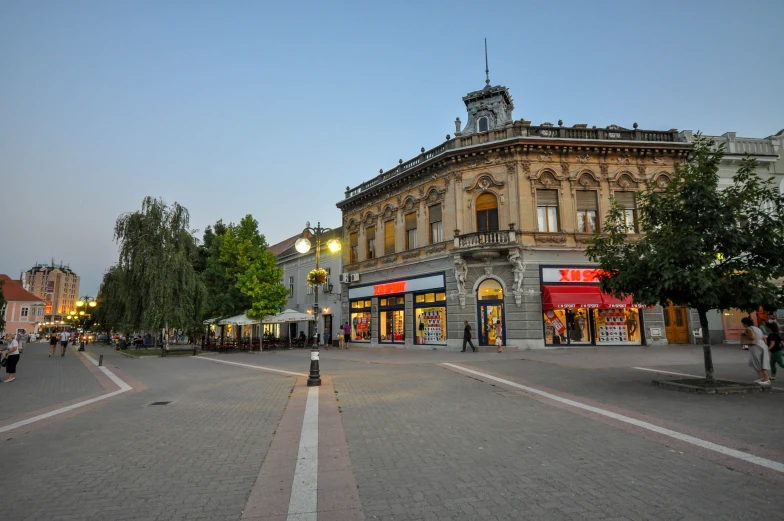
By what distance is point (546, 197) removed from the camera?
24391 millimetres

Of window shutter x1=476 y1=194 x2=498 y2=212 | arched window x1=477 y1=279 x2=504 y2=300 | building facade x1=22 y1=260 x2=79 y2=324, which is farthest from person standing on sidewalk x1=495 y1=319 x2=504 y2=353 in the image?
building facade x1=22 y1=260 x2=79 y2=324

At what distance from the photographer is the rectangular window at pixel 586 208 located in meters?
24.4

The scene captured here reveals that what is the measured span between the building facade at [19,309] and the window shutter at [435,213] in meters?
90.7

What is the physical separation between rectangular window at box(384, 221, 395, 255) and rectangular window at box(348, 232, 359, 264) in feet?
11.8

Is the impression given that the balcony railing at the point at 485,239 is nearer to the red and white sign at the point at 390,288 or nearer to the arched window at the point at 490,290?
the arched window at the point at 490,290

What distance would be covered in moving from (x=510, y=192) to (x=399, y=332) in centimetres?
1174

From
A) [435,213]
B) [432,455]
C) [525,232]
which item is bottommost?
[432,455]

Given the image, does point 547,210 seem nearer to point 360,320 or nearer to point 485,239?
point 485,239

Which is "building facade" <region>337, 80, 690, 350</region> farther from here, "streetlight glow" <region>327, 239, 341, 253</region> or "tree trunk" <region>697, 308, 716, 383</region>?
"tree trunk" <region>697, 308, 716, 383</region>

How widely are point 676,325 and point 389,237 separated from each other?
18650 millimetres

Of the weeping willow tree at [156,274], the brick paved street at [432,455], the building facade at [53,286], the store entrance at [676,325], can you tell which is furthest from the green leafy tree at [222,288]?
the building facade at [53,286]

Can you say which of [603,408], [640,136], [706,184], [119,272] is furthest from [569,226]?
[119,272]

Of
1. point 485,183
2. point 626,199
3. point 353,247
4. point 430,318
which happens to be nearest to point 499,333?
point 430,318

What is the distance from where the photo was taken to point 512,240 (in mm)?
22984
